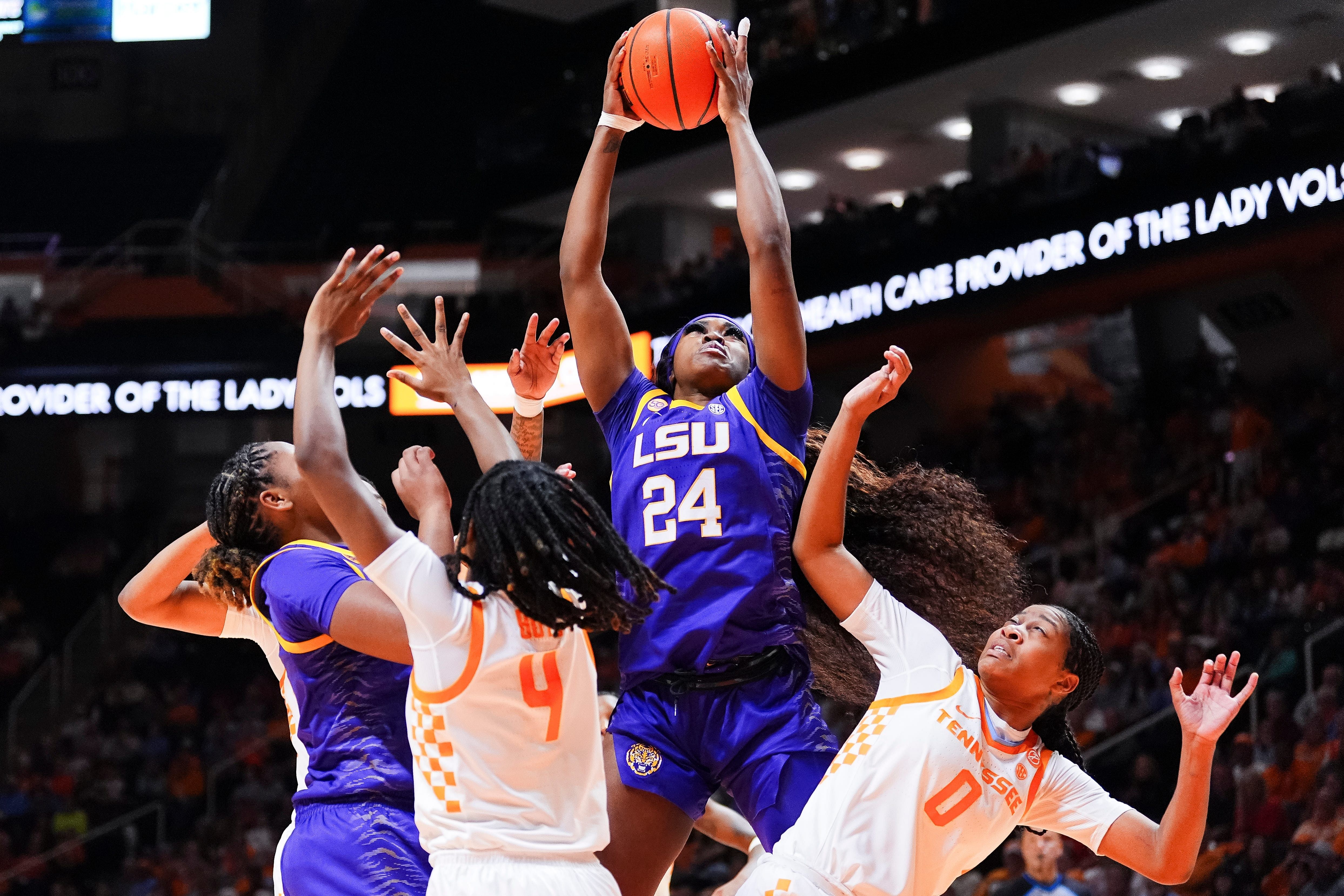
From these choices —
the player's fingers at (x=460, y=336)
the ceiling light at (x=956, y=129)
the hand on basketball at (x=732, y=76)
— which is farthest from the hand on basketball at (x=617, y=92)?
the ceiling light at (x=956, y=129)

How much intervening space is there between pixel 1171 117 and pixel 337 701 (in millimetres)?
13374

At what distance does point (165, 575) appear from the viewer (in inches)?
153

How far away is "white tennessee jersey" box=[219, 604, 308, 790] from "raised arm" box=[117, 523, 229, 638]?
0.13ft

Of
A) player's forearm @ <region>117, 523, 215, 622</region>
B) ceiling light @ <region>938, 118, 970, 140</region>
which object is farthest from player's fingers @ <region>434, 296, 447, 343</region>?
ceiling light @ <region>938, 118, 970, 140</region>

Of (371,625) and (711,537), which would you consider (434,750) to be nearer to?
(371,625)

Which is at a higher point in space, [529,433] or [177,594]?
[529,433]

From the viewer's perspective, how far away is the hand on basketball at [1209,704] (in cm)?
347

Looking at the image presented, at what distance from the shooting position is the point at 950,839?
132 inches

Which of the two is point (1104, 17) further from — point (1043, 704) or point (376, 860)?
point (376, 860)

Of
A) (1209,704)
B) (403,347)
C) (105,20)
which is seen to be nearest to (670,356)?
(403,347)

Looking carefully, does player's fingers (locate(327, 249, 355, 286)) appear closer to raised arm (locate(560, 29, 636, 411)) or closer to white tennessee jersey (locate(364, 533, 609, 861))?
white tennessee jersey (locate(364, 533, 609, 861))

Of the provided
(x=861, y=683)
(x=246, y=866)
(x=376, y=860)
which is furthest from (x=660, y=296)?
(x=376, y=860)

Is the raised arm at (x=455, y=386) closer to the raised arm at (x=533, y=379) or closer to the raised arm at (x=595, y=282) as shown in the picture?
the raised arm at (x=533, y=379)

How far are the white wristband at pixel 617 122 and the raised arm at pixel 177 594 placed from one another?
145 cm
